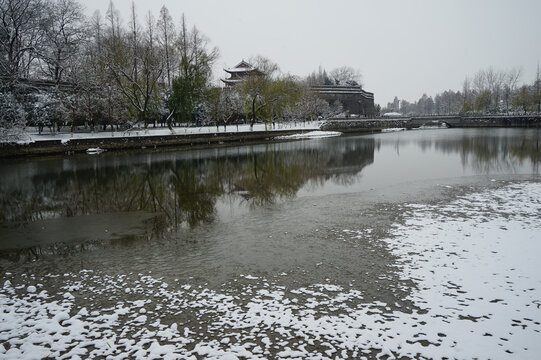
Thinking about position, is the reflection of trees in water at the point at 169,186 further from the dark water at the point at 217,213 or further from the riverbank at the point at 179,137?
the riverbank at the point at 179,137

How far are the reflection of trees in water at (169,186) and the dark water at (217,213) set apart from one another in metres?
0.06

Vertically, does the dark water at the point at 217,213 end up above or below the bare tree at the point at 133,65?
below

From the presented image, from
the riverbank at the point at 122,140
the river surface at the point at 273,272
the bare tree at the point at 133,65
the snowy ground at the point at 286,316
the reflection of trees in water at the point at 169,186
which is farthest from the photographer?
the bare tree at the point at 133,65

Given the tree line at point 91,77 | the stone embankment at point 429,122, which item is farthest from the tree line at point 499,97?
the tree line at point 91,77

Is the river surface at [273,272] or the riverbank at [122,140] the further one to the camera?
the riverbank at [122,140]

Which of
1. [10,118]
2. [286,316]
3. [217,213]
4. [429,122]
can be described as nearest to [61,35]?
[10,118]

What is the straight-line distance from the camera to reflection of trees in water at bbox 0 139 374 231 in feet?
39.1

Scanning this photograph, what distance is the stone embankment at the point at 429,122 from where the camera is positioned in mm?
62825

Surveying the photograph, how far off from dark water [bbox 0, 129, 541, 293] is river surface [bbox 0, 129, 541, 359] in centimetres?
6

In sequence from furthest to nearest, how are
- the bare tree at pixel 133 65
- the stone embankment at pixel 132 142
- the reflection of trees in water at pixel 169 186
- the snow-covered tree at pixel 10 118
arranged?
the bare tree at pixel 133 65, the stone embankment at pixel 132 142, the snow-covered tree at pixel 10 118, the reflection of trees in water at pixel 169 186

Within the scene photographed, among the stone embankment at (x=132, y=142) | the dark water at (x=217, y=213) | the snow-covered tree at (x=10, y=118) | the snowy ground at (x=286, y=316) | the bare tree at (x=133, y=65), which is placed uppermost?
the bare tree at (x=133, y=65)

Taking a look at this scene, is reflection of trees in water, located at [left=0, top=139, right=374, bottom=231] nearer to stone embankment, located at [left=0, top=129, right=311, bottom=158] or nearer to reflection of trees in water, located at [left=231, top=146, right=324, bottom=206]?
reflection of trees in water, located at [left=231, top=146, right=324, bottom=206]

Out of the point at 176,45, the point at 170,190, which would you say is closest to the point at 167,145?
the point at 176,45

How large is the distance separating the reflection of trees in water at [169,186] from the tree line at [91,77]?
13.6 metres
